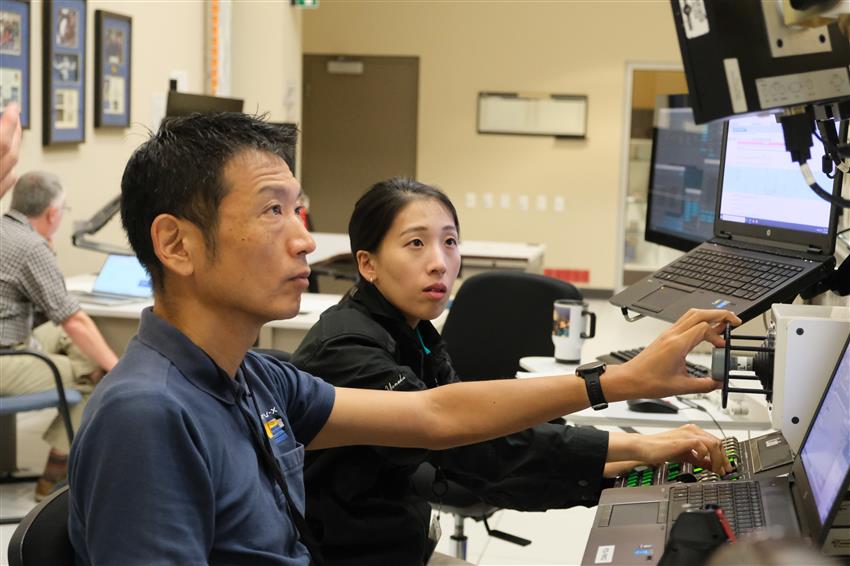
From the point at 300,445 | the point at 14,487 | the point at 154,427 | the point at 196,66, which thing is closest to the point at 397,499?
the point at 300,445

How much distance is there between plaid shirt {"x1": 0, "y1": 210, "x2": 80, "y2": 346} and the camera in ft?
12.8

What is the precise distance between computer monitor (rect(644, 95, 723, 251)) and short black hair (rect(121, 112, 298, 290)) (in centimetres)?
157

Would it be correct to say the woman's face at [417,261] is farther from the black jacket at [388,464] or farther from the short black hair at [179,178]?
the short black hair at [179,178]

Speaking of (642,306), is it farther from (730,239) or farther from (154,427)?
(154,427)

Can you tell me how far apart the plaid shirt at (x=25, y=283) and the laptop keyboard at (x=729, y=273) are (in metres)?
2.52

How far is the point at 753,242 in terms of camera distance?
228 cm

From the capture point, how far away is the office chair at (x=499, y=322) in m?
3.40

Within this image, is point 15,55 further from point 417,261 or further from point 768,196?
point 768,196

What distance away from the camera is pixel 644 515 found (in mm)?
1422

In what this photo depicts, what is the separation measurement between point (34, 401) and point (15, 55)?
2005mm

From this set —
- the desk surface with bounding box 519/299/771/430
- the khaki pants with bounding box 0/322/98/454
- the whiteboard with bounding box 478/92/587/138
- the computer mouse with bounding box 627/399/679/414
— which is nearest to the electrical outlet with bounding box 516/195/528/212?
the whiteboard with bounding box 478/92/587/138

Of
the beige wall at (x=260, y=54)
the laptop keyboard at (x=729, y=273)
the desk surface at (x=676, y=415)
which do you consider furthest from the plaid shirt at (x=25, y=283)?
the beige wall at (x=260, y=54)

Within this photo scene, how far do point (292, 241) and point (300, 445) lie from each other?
0.30 meters

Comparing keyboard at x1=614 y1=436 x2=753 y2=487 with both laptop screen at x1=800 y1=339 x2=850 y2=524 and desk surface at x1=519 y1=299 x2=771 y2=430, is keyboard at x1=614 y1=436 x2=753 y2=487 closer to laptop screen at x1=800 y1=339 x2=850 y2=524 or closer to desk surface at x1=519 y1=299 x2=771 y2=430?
laptop screen at x1=800 y1=339 x2=850 y2=524
